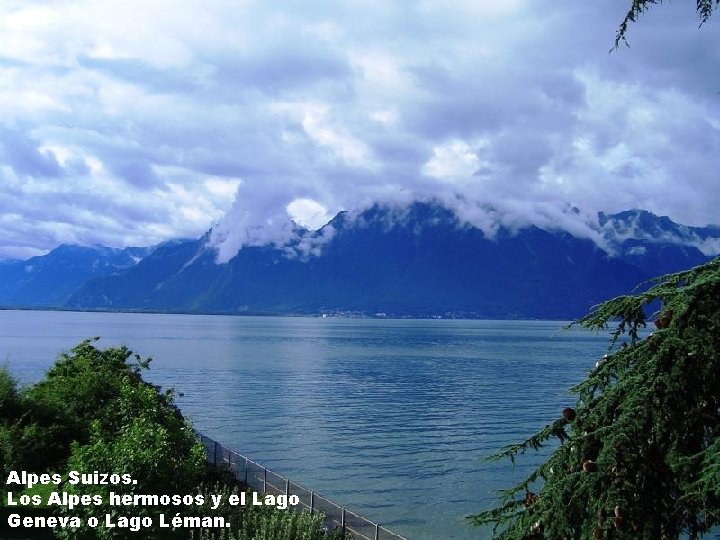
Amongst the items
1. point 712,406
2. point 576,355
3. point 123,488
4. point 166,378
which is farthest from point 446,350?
point 712,406

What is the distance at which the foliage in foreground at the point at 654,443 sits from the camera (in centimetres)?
645

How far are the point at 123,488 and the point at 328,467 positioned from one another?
2987 cm

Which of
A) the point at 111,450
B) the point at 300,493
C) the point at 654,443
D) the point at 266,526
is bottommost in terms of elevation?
Result: the point at 300,493

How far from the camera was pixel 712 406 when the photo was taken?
271 inches

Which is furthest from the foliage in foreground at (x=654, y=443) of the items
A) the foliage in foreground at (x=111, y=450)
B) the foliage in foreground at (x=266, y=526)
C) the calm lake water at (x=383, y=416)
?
the foliage in foreground at (x=111, y=450)

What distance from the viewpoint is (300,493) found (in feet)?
107

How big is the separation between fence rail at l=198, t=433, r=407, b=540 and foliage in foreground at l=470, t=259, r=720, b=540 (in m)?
19.4

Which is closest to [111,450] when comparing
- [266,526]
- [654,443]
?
[266,526]

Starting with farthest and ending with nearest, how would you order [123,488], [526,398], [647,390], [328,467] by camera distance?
[526,398], [328,467], [123,488], [647,390]

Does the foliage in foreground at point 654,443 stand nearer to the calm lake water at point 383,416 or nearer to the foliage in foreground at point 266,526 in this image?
the calm lake water at point 383,416

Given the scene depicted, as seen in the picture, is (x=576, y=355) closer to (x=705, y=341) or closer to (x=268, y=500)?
(x=268, y=500)

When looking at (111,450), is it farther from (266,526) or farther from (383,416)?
(383,416)

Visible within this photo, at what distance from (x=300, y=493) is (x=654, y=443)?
91.7ft

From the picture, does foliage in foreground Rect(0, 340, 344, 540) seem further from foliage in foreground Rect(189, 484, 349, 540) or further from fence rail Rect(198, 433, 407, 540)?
fence rail Rect(198, 433, 407, 540)
